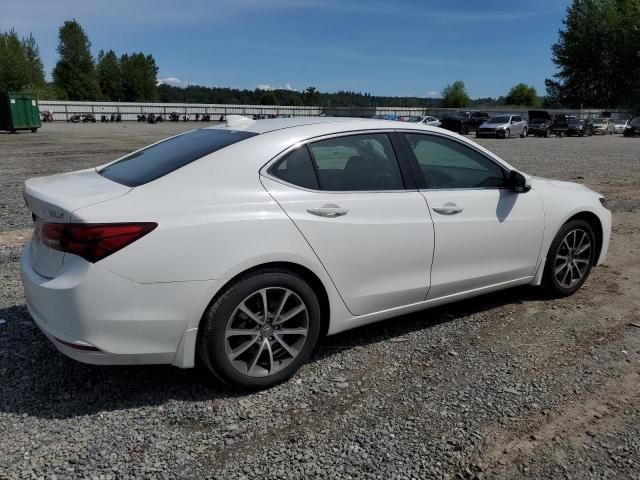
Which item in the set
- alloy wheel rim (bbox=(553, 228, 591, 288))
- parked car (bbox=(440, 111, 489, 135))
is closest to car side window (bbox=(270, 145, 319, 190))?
alloy wheel rim (bbox=(553, 228, 591, 288))

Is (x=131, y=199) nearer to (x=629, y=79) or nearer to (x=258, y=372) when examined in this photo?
(x=258, y=372)

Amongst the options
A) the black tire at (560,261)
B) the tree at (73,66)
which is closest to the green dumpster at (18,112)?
the black tire at (560,261)

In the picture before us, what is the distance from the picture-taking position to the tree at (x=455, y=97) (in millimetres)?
109938

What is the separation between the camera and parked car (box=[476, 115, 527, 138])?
115 ft

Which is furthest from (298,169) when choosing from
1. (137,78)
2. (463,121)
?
(137,78)

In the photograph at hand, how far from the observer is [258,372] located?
3.27 m

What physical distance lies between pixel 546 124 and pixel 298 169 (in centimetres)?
4128

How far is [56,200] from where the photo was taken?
9.75 ft

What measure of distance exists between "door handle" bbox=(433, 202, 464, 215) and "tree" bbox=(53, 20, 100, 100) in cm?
11654

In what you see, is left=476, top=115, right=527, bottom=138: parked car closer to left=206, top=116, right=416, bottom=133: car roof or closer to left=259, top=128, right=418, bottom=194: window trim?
left=206, top=116, right=416, bottom=133: car roof

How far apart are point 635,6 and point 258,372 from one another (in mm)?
89915

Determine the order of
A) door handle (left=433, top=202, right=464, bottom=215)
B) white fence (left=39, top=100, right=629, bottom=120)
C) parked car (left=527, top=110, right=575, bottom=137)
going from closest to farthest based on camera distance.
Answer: door handle (left=433, top=202, right=464, bottom=215) → parked car (left=527, top=110, right=575, bottom=137) → white fence (left=39, top=100, right=629, bottom=120)

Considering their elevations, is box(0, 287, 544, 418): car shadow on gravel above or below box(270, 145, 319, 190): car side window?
below

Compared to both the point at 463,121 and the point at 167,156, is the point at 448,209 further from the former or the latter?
the point at 463,121
